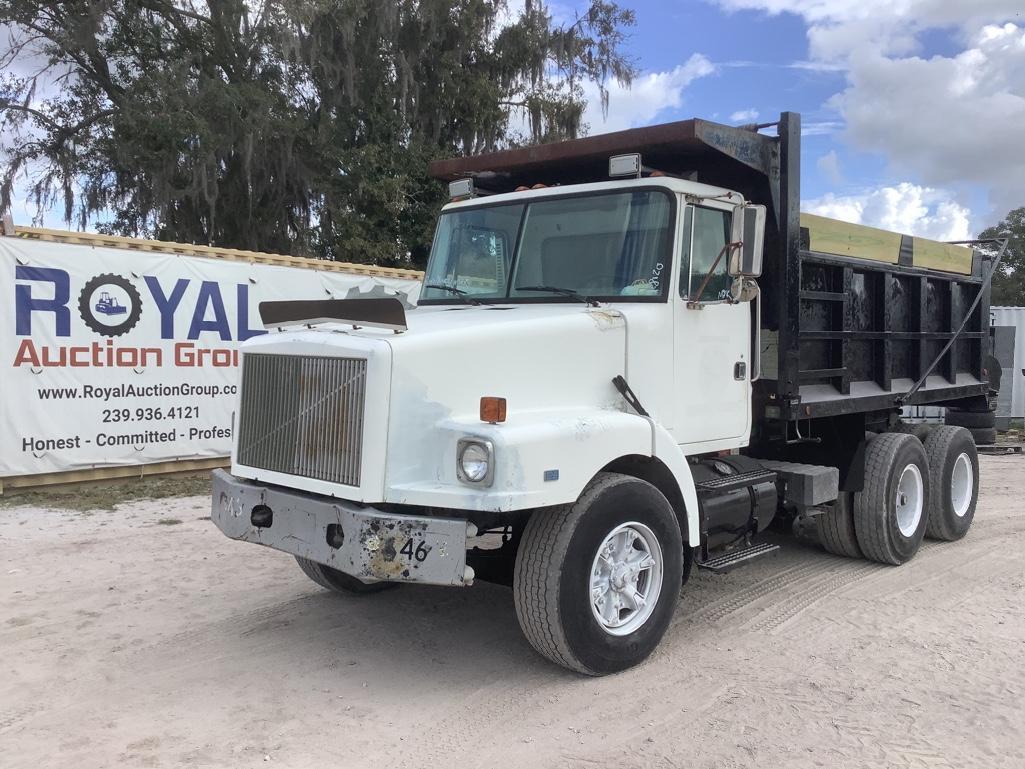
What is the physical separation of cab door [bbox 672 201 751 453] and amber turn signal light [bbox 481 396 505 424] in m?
1.51

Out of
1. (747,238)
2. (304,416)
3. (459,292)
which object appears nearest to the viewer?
(304,416)

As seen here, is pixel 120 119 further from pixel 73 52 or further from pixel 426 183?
pixel 426 183

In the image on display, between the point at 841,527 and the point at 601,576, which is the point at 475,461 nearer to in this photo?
the point at 601,576

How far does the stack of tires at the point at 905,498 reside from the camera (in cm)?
669

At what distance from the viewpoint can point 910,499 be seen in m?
7.23

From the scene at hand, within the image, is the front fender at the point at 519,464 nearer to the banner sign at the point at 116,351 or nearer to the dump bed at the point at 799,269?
the dump bed at the point at 799,269

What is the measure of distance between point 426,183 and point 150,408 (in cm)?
1046

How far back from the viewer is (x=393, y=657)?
476 centimetres

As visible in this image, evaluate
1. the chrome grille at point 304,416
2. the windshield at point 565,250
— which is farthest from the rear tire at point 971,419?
the chrome grille at point 304,416

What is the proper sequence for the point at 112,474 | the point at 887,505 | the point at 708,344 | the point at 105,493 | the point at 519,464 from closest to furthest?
the point at 519,464 < the point at 708,344 < the point at 887,505 < the point at 105,493 < the point at 112,474

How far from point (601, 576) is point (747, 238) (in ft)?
7.13

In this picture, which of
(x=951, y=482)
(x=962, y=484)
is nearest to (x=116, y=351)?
(x=951, y=482)

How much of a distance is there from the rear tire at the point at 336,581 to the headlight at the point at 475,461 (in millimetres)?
1958

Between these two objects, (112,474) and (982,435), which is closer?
(982,435)
